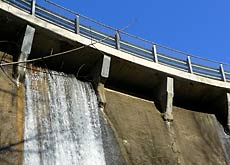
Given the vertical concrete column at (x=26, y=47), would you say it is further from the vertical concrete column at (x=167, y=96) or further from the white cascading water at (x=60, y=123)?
the vertical concrete column at (x=167, y=96)

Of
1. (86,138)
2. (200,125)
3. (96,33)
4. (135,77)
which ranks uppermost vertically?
(96,33)

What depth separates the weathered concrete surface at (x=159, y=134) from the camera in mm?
12312

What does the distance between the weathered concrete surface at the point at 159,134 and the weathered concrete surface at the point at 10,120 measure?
2819 mm

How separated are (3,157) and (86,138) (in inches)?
103

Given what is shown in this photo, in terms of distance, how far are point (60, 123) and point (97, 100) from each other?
1968 millimetres

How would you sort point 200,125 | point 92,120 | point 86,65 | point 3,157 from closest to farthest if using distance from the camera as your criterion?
point 3,157, point 92,120, point 86,65, point 200,125

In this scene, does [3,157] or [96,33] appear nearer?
Result: [3,157]

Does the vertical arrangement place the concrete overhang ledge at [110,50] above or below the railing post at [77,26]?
below

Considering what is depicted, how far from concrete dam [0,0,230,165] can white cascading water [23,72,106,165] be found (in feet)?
0.10

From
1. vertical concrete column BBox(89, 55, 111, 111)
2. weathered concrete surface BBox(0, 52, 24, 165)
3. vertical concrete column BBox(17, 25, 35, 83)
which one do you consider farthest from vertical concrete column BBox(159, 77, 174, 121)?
weathered concrete surface BBox(0, 52, 24, 165)

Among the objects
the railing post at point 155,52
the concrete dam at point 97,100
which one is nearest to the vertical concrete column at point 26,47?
the concrete dam at point 97,100

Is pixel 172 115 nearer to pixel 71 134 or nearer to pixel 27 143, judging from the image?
pixel 71 134

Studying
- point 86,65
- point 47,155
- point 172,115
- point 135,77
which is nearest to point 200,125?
point 172,115

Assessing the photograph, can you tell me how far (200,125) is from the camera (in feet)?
49.0
